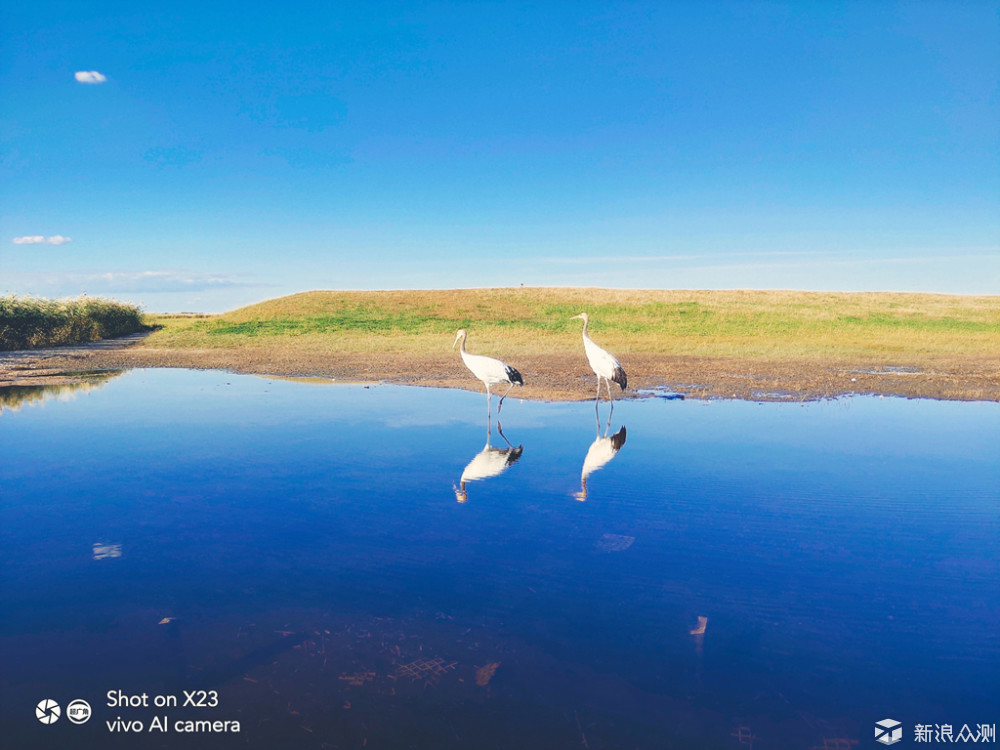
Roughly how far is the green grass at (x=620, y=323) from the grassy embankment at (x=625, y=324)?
9 centimetres

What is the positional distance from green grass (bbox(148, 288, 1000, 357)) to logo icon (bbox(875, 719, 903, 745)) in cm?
2388

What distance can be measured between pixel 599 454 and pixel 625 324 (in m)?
33.9

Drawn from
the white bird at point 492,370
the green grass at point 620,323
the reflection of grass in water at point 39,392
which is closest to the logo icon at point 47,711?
the white bird at point 492,370

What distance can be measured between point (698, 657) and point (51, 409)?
51.5 feet

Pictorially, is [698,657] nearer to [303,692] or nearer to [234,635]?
[303,692]

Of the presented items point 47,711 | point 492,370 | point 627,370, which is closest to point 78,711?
point 47,711

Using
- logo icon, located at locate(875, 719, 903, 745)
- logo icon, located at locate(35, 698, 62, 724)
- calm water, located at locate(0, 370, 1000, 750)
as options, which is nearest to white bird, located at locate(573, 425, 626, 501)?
calm water, located at locate(0, 370, 1000, 750)

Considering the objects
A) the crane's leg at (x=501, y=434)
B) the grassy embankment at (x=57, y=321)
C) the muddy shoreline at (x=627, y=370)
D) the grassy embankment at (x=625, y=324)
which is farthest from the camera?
the grassy embankment at (x=57, y=321)

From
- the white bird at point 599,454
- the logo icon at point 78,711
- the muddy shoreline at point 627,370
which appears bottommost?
the logo icon at point 78,711

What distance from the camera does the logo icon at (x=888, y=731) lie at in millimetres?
3717

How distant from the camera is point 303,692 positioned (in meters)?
4.10

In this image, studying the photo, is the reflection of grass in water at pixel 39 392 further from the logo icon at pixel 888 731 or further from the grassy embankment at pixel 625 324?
the logo icon at pixel 888 731

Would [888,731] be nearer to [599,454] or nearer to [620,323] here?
[599,454]

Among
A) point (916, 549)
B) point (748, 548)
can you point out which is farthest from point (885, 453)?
point (748, 548)
